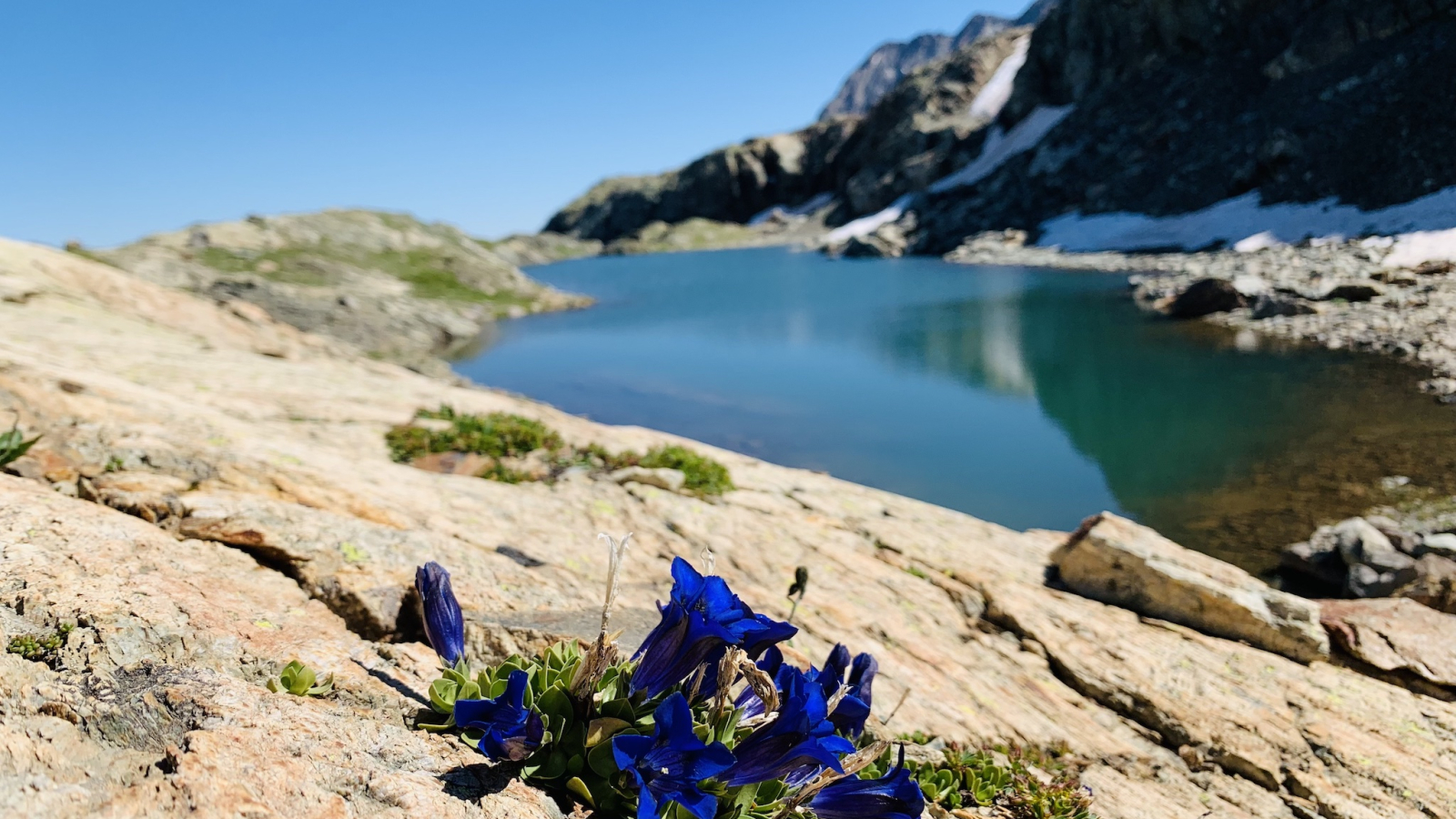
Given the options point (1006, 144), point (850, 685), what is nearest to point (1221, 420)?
point (850, 685)

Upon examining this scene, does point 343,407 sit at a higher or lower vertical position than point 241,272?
lower

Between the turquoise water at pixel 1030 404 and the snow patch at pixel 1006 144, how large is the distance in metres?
67.7

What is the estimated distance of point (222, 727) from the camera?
222cm

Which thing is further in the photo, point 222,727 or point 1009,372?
point 1009,372

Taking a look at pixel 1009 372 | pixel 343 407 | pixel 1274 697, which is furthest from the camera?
pixel 1009 372

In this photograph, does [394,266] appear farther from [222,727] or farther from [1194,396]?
[222,727]

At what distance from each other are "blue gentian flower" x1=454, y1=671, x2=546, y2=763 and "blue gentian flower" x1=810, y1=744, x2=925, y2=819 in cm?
95

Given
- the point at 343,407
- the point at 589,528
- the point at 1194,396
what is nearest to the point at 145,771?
the point at 589,528

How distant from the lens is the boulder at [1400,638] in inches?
247

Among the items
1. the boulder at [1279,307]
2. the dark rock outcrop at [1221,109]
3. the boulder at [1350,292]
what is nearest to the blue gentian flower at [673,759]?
the boulder at [1279,307]

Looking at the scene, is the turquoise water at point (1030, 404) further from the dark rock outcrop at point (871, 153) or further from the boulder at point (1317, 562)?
the dark rock outcrop at point (871, 153)

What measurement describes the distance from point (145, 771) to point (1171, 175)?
85097mm

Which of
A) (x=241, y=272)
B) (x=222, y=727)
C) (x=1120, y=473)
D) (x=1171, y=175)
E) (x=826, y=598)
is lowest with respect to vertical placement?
(x=1120, y=473)

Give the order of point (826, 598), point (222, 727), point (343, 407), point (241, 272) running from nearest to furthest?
point (222, 727), point (826, 598), point (343, 407), point (241, 272)
